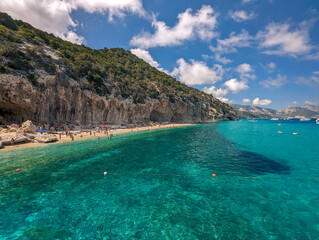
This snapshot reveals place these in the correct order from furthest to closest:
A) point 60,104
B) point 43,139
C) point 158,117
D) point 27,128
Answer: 1. point 158,117
2. point 60,104
3. point 27,128
4. point 43,139

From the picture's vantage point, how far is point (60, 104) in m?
34.4

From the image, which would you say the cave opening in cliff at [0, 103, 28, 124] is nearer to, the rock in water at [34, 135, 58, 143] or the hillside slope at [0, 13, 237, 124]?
the hillside slope at [0, 13, 237, 124]

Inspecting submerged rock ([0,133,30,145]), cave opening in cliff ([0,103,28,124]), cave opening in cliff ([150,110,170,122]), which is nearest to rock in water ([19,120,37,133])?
submerged rock ([0,133,30,145])

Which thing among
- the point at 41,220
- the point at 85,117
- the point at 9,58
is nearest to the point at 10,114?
the point at 9,58

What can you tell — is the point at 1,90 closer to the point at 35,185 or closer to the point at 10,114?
the point at 10,114

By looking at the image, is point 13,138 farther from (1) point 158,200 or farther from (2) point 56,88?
(1) point 158,200

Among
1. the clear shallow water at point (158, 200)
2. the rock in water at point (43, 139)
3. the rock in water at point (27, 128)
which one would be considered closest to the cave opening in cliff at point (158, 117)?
the rock in water at point (43, 139)

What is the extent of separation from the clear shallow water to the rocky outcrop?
16.4m

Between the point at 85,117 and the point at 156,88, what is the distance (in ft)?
139

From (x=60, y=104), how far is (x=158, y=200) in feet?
120

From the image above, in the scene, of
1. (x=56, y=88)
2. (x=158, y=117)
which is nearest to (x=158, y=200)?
(x=56, y=88)

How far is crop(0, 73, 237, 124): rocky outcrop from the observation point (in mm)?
25750

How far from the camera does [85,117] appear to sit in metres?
40.8

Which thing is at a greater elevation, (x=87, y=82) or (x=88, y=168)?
(x=87, y=82)
